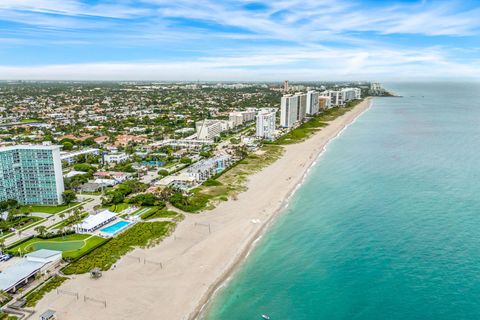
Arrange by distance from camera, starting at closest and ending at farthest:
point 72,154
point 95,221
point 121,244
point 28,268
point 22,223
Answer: point 28,268
point 121,244
point 95,221
point 22,223
point 72,154

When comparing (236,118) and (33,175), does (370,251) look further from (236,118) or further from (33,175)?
(236,118)

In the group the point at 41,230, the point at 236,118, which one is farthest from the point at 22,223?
the point at 236,118

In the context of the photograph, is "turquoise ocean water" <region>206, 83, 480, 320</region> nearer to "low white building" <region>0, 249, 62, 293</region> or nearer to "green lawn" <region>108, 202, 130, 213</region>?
"low white building" <region>0, 249, 62, 293</region>

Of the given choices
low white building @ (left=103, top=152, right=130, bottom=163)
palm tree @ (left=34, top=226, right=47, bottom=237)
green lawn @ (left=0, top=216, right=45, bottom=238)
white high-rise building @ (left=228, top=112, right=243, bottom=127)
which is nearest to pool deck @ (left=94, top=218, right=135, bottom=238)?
palm tree @ (left=34, top=226, right=47, bottom=237)

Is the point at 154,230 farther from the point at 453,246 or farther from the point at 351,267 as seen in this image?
the point at 453,246

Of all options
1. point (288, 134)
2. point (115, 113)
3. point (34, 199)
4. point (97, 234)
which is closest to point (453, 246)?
point (97, 234)

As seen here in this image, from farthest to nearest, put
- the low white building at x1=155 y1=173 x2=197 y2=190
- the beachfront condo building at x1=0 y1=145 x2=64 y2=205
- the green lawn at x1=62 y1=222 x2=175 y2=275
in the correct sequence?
the low white building at x1=155 y1=173 x2=197 y2=190 < the beachfront condo building at x1=0 y1=145 x2=64 y2=205 < the green lawn at x1=62 y1=222 x2=175 y2=275

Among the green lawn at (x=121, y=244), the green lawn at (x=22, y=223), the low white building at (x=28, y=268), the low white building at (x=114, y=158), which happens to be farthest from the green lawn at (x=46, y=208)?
the low white building at (x=114, y=158)
